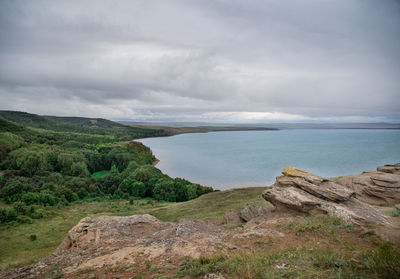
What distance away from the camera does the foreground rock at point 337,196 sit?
14.8m

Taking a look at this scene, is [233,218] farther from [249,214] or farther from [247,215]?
[249,214]

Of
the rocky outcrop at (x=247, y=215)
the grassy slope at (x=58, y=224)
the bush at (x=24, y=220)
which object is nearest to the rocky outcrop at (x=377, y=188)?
the rocky outcrop at (x=247, y=215)

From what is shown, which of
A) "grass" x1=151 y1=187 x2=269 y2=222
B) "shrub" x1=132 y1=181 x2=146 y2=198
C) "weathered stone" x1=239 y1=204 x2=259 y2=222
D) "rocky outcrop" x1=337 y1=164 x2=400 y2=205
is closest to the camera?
"weathered stone" x1=239 y1=204 x2=259 y2=222

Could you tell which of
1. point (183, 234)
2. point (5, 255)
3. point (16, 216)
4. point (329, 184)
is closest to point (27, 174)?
point (16, 216)

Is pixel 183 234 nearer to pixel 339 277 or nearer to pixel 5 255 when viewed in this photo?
pixel 339 277

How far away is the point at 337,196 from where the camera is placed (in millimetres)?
17500

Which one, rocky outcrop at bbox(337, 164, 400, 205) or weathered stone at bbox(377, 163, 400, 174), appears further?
weathered stone at bbox(377, 163, 400, 174)

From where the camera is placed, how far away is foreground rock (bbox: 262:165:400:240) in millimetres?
14797

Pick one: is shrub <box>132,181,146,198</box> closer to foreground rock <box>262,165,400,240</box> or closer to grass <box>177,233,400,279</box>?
foreground rock <box>262,165,400,240</box>

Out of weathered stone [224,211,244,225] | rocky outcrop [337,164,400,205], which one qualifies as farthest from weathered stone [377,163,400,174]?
weathered stone [224,211,244,225]

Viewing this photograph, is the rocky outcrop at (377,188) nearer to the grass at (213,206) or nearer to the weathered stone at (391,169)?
the weathered stone at (391,169)

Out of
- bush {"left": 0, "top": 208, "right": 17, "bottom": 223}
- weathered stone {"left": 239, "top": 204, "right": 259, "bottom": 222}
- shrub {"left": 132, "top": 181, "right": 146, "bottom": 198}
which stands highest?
weathered stone {"left": 239, "top": 204, "right": 259, "bottom": 222}

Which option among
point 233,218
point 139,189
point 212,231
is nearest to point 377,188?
point 233,218

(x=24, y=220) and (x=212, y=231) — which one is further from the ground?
(x=212, y=231)
